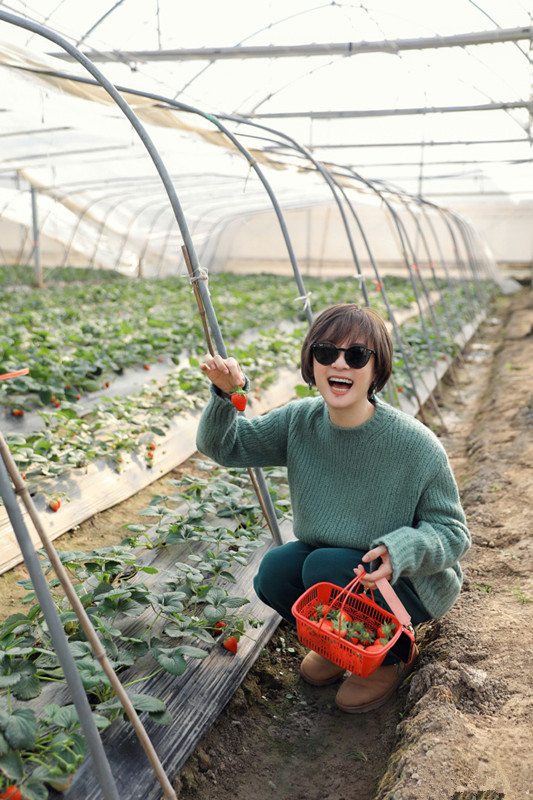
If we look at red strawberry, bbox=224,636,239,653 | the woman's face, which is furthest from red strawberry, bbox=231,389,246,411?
red strawberry, bbox=224,636,239,653

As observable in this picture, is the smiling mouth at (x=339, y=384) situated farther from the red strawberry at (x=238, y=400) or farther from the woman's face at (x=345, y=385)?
the red strawberry at (x=238, y=400)

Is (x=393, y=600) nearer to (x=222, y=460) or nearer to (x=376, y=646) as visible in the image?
(x=376, y=646)

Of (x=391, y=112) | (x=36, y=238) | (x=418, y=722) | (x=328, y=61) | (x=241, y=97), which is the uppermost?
(x=328, y=61)

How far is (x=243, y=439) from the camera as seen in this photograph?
236 centimetres

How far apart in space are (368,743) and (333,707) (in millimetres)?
208

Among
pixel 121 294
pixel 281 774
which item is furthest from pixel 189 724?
pixel 121 294

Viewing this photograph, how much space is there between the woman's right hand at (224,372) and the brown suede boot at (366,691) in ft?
3.54

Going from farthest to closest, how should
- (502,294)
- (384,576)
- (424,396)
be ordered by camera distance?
1. (502,294)
2. (424,396)
3. (384,576)

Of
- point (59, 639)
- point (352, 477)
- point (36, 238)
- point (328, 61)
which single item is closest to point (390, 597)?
point (352, 477)

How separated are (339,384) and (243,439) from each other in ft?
1.41

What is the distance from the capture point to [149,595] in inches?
87.4

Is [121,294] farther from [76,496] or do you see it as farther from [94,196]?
[76,496]

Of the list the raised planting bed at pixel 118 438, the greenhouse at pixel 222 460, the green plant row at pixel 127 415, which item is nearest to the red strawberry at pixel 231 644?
the greenhouse at pixel 222 460

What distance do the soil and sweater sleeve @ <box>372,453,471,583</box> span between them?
15.7 inches
